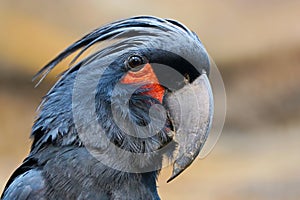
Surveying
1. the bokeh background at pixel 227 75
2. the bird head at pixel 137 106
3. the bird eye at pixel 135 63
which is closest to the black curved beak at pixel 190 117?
the bird head at pixel 137 106

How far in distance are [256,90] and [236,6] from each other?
1213mm

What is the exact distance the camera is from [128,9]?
750 centimetres

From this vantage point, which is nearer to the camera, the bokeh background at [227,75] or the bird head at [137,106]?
the bird head at [137,106]

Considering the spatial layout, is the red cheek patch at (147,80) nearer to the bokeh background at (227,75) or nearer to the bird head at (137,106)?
the bird head at (137,106)

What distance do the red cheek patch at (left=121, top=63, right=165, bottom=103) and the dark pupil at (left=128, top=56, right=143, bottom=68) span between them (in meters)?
0.04

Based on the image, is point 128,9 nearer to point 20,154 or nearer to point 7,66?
point 7,66

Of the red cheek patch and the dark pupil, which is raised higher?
the dark pupil

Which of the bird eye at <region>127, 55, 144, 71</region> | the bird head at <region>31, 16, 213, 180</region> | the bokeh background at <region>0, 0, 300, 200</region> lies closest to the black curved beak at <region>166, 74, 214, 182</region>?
the bird head at <region>31, 16, 213, 180</region>

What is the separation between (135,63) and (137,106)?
232mm

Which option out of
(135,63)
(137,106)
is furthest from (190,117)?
(135,63)

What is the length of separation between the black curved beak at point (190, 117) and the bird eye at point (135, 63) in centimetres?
23

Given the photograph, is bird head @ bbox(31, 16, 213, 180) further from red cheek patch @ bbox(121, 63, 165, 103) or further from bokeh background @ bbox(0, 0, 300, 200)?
bokeh background @ bbox(0, 0, 300, 200)

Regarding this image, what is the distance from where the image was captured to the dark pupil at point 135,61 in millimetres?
3033

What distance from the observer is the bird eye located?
3.03 metres
